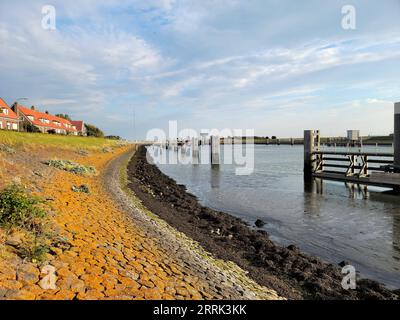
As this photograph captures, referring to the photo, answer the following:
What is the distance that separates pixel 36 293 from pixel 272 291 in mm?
4594

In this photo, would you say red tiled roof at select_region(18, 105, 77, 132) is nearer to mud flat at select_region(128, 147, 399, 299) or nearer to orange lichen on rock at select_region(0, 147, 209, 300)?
mud flat at select_region(128, 147, 399, 299)

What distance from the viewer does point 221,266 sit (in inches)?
281

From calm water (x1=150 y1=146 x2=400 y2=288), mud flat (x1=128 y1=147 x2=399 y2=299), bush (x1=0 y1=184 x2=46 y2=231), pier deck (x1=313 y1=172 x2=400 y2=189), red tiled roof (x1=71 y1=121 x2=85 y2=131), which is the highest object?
red tiled roof (x1=71 y1=121 x2=85 y2=131)

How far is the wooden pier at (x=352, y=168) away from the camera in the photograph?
20.4 m

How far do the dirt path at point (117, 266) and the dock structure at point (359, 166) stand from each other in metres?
17.9

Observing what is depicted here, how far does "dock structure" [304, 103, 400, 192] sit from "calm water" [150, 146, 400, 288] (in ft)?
3.08

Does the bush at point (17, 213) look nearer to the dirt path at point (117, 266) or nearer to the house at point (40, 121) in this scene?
the dirt path at point (117, 266)

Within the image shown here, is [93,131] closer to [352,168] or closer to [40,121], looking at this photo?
[40,121]

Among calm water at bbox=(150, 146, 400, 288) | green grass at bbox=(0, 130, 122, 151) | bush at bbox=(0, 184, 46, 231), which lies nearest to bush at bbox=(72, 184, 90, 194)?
bush at bbox=(0, 184, 46, 231)

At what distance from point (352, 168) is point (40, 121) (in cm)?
7351

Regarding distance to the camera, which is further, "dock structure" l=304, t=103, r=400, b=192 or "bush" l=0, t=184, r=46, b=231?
"dock structure" l=304, t=103, r=400, b=192

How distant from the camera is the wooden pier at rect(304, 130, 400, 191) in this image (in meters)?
20.4

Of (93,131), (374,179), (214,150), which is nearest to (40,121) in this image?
(93,131)

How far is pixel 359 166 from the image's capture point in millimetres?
24422
